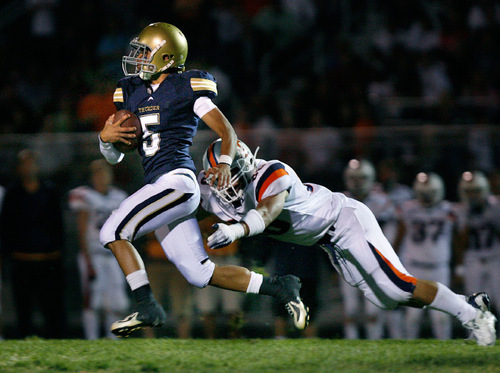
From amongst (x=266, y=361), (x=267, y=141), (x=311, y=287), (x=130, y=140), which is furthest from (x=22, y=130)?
(x=266, y=361)

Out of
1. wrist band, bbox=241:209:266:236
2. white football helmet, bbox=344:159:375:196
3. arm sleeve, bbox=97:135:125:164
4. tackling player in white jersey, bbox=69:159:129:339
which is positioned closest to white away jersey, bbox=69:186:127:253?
tackling player in white jersey, bbox=69:159:129:339

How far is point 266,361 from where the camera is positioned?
155 inches

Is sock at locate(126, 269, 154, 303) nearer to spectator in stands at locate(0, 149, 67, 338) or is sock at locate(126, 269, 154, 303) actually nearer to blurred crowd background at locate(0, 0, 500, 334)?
blurred crowd background at locate(0, 0, 500, 334)

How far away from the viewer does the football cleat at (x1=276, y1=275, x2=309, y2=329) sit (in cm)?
404

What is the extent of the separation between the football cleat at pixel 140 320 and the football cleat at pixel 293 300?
76 centimetres

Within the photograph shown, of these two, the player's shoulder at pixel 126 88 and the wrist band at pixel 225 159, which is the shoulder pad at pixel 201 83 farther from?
the wrist band at pixel 225 159

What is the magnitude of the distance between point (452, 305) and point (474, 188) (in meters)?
2.37

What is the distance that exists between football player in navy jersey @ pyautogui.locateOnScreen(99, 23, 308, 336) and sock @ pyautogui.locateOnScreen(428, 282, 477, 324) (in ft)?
2.67

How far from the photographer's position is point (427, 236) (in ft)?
21.2

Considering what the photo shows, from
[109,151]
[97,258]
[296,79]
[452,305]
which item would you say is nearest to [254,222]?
[109,151]

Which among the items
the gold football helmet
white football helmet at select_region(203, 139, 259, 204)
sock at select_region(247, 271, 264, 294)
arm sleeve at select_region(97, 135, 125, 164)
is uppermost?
the gold football helmet

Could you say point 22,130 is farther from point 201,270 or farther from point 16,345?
point 201,270

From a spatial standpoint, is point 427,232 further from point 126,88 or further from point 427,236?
point 126,88

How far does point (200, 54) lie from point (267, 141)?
281 centimetres
